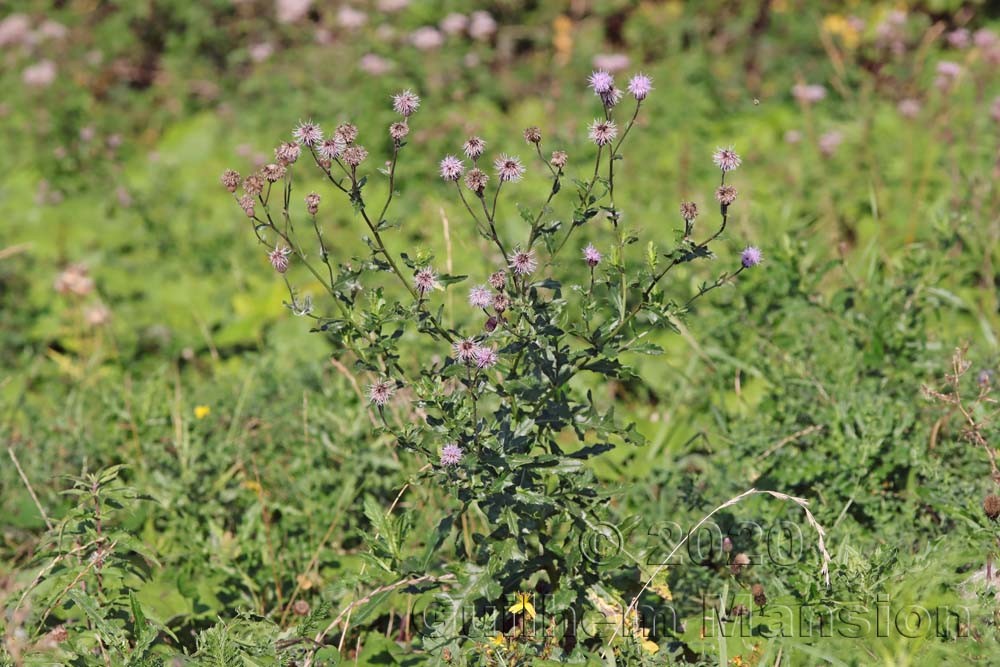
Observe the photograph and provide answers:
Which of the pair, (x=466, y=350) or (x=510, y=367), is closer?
(x=466, y=350)

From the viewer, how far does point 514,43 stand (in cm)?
694

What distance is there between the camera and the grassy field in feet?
7.96

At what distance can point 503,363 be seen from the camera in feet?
8.17

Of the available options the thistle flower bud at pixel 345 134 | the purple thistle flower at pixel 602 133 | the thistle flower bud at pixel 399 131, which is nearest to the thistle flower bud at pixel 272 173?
the thistle flower bud at pixel 345 134

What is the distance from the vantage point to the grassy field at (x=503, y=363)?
95.5 inches

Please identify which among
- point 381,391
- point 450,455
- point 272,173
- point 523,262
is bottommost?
point 450,455

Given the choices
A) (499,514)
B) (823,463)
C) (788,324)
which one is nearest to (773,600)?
(823,463)

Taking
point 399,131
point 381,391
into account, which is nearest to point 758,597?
point 381,391

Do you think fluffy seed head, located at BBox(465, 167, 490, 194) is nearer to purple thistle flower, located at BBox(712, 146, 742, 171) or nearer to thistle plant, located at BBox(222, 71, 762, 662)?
thistle plant, located at BBox(222, 71, 762, 662)

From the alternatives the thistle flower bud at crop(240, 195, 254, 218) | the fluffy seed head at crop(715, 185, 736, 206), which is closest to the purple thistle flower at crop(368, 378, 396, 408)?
the thistle flower bud at crop(240, 195, 254, 218)

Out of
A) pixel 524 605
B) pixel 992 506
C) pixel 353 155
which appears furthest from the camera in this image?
pixel 524 605

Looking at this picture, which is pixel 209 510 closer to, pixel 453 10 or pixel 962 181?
pixel 962 181

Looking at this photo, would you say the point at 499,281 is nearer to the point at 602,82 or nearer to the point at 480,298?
the point at 480,298

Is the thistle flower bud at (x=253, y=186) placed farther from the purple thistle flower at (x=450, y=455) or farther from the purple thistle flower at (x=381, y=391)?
the purple thistle flower at (x=450, y=455)
